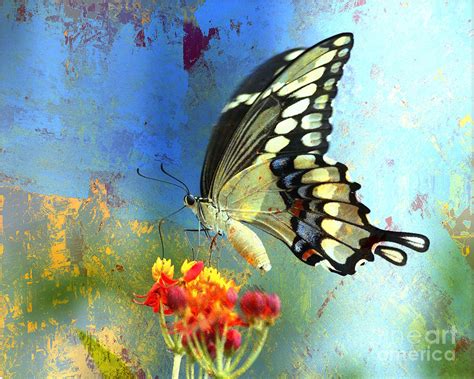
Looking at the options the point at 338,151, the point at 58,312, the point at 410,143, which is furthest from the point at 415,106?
the point at 58,312

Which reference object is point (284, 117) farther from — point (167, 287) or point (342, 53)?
point (167, 287)

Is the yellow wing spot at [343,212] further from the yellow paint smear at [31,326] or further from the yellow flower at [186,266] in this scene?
the yellow paint smear at [31,326]

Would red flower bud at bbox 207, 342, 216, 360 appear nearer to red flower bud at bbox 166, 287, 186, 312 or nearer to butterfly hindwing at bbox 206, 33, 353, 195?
red flower bud at bbox 166, 287, 186, 312

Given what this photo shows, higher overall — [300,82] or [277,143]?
[300,82]

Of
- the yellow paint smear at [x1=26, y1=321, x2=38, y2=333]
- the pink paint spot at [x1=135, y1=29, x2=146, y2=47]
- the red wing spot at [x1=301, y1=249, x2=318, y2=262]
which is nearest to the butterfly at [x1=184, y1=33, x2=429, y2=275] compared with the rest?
the red wing spot at [x1=301, y1=249, x2=318, y2=262]
